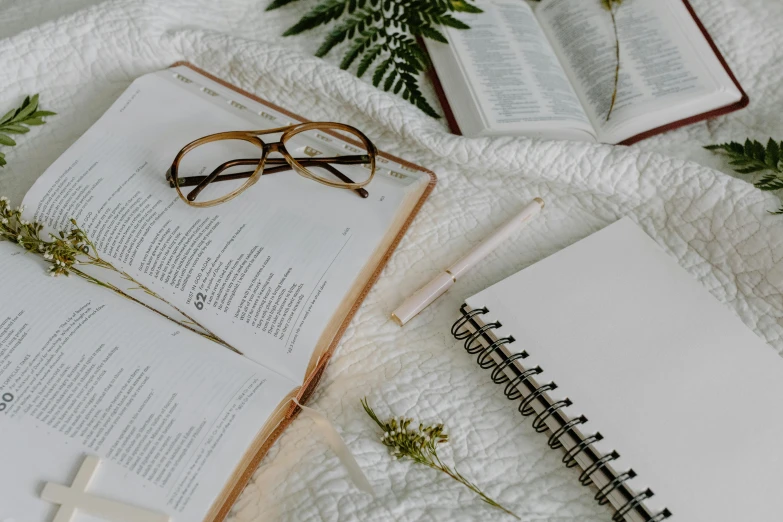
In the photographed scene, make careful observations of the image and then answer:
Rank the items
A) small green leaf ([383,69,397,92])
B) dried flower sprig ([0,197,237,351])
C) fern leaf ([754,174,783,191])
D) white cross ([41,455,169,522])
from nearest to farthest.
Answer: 1. white cross ([41,455,169,522])
2. dried flower sprig ([0,197,237,351])
3. fern leaf ([754,174,783,191])
4. small green leaf ([383,69,397,92])

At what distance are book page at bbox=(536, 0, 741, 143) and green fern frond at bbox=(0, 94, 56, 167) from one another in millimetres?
716

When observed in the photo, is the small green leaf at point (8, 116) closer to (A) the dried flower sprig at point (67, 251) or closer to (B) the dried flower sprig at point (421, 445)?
(A) the dried flower sprig at point (67, 251)

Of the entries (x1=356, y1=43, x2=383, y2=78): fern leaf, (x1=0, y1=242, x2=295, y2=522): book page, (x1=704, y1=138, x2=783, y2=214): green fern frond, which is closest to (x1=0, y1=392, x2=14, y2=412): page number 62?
(x1=0, y1=242, x2=295, y2=522): book page

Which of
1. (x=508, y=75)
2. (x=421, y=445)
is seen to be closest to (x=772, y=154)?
(x=508, y=75)

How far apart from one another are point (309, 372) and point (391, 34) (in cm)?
51

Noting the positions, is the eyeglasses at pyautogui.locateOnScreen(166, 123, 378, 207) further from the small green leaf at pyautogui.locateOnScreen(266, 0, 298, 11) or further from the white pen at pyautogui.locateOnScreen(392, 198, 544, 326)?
the small green leaf at pyautogui.locateOnScreen(266, 0, 298, 11)

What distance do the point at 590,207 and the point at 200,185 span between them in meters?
0.47

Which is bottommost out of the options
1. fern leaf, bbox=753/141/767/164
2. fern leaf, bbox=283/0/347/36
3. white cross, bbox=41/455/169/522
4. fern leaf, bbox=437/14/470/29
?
white cross, bbox=41/455/169/522

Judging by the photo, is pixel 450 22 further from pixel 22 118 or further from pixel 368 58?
pixel 22 118

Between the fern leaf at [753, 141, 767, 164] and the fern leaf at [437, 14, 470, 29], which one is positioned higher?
the fern leaf at [437, 14, 470, 29]

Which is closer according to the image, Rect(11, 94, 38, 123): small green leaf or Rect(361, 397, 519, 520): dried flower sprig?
Rect(361, 397, 519, 520): dried flower sprig

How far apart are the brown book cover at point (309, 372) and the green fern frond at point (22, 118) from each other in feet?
0.59

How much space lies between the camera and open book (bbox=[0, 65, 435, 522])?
1.74 ft

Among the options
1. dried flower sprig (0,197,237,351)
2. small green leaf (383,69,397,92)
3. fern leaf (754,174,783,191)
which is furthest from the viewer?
small green leaf (383,69,397,92)
